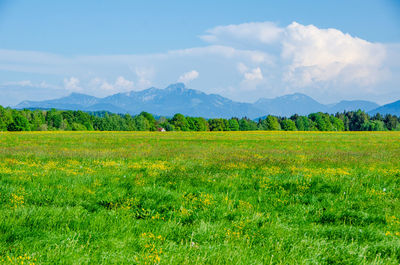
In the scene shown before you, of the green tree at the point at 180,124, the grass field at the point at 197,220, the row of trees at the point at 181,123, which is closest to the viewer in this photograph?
the grass field at the point at 197,220

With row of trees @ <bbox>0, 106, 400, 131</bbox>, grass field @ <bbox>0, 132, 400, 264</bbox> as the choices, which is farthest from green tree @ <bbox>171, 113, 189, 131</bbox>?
grass field @ <bbox>0, 132, 400, 264</bbox>

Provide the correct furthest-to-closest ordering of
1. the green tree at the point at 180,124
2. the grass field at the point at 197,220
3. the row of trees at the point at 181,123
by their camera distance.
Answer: the green tree at the point at 180,124, the row of trees at the point at 181,123, the grass field at the point at 197,220

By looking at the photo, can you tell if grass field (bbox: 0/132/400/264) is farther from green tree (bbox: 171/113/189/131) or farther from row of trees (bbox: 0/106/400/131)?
green tree (bbox: 171/113/189/131)

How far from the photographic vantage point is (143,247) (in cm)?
506

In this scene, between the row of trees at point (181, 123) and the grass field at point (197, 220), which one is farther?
the row of trees at point (181, 123)

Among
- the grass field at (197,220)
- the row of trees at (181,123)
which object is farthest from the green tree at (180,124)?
the grass field at (197,220)

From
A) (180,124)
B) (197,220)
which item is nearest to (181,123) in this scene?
(180,124)

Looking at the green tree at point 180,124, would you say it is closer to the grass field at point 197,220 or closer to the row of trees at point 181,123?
the row of trees at point 181,123

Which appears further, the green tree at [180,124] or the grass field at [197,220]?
the green tree at [180,124]

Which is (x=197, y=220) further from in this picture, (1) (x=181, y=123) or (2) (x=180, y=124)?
(2) (x=180, y=124)

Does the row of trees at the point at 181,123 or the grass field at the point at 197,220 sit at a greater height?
the row of trees at the point at 181,123

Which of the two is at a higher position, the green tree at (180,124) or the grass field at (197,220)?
the green tree at (180,124)

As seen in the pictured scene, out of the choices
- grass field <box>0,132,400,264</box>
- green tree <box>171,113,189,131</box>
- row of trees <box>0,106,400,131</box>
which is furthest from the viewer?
green tree <box>171,113,189,131</box>

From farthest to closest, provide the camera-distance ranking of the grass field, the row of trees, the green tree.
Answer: the green tree < the row of trees < the grass field
